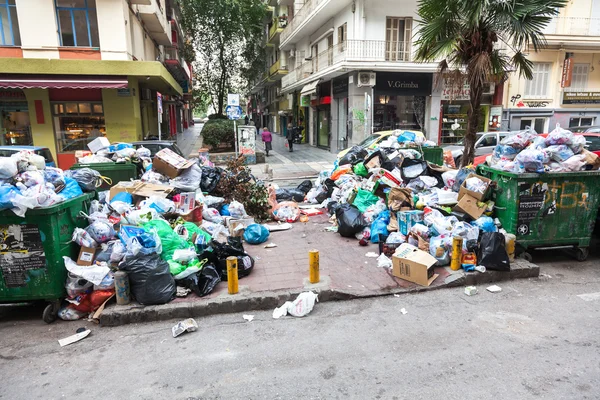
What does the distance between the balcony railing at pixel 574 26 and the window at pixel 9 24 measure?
24709 mm

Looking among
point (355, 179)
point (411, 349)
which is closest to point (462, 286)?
point (411, 349)

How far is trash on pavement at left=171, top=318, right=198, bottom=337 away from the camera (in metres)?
4.16

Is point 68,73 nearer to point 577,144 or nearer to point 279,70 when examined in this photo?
point 577,144

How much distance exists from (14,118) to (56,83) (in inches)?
155

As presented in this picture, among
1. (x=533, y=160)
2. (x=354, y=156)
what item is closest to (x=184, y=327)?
(x=533, y=160)

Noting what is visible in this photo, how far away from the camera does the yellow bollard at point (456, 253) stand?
5363 mm

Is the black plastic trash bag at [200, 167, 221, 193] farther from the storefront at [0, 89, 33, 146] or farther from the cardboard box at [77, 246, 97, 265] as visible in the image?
the storefront at [0, 89, 33, 146]

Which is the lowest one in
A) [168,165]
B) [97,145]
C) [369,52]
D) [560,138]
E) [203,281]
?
[203,281]

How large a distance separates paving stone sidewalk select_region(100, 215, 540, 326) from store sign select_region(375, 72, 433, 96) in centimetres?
1530

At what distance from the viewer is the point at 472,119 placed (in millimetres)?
8914

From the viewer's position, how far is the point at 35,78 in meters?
14.3

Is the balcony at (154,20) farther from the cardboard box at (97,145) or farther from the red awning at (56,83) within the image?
the cardboard box at (97,145)

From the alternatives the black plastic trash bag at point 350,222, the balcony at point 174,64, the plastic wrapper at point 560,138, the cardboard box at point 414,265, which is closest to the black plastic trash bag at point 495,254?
the cardboard box at point 414,265

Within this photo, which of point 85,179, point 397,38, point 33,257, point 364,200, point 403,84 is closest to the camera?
point 33,257
